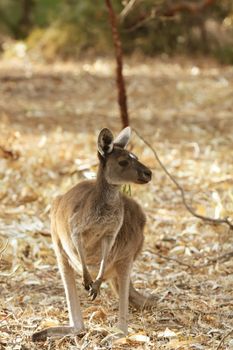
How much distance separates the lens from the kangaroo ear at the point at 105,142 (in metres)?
4.03

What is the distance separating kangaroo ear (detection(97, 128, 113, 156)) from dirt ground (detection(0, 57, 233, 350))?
70 centimetres

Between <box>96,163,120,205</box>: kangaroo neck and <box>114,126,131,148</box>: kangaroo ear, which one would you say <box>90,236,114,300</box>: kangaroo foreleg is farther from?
<box>114,126,131,148</box>: kangaroo ear

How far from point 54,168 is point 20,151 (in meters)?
0.52

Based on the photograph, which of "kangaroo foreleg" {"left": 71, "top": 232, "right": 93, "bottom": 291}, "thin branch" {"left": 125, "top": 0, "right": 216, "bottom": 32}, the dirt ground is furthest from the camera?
"thin branch" {"left": 125, "top": 0, "right": 216, "bottom": 32}

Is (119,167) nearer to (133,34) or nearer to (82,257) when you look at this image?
(82,257)

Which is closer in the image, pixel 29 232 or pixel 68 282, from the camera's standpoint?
pixel 68 282

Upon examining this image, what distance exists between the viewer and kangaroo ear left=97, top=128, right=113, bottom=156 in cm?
403

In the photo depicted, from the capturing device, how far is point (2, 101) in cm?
1022

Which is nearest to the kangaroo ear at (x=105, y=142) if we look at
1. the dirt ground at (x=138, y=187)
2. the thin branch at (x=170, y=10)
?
the dirt ground at (x=138, y=187)

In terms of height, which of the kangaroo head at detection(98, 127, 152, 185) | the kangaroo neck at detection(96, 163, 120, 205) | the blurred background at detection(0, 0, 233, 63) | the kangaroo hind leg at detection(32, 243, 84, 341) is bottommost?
the kangaroo hind leg at detection(32, 243, 84, 341)

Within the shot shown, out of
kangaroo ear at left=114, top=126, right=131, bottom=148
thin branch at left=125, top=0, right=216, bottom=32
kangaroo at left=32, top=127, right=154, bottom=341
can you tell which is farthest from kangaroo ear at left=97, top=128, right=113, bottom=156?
thin branch at left=125, top=0, right=216, bottom=32

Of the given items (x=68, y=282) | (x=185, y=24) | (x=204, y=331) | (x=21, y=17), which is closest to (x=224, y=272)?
(x=204, y=331)

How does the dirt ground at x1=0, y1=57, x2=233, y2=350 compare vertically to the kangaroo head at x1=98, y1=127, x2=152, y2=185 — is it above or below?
below

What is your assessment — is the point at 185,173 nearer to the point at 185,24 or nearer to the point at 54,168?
the point at 54,168
